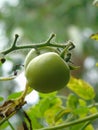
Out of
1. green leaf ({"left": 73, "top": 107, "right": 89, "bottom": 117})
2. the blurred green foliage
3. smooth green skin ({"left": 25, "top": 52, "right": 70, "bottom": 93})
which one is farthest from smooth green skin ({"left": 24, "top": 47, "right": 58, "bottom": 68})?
the blurred green foliage

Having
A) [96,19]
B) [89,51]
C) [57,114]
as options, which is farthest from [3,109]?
[89,51]

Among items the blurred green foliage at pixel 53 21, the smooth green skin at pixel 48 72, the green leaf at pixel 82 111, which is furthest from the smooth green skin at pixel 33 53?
the blurred green foliage at pixel 53 21

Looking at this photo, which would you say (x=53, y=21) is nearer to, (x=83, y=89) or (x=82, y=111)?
(x=83, y=89)

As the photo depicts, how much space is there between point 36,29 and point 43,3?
1.71ft

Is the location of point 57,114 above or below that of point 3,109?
below

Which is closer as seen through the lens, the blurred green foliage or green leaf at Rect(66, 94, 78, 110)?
green leaf at Rect(66, 94, 78, 110)

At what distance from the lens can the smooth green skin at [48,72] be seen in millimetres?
794

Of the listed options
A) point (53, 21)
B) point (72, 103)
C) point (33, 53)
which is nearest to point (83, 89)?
point (72, 103)

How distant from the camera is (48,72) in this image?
2.61 feet

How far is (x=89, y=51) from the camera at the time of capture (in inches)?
141

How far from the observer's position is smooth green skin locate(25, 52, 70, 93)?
794 mm

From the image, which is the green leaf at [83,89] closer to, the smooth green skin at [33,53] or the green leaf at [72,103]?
the green leaf at [72,103]

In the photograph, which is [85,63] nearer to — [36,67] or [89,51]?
[89,51]

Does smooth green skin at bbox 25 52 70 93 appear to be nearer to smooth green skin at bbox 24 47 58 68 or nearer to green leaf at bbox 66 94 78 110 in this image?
smooth green skin at bbox 24 47 58 68
